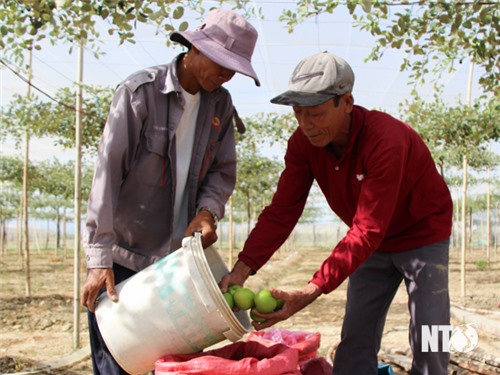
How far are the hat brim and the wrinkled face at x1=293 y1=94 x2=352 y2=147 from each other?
8.3 inches

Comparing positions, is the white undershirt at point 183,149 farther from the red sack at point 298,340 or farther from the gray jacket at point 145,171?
the red sack at point 298,340

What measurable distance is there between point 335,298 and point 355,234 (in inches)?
312

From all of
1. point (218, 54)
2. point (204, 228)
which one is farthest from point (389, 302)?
point (218, 54)

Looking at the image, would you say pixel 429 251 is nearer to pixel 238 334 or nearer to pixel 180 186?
pixel 238 334

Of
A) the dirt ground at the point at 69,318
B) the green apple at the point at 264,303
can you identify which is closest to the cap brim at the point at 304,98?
the green apple at the point at 264,303

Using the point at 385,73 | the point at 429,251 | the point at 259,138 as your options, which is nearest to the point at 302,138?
the point at 429,251

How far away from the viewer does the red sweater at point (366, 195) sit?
1998mm

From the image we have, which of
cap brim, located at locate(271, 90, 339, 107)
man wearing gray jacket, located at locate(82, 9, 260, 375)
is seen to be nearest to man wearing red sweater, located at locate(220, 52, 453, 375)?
cap brim, located at locate(271, 90, 339, 107)

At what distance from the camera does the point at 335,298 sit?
9.70m

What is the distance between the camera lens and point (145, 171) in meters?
2.12

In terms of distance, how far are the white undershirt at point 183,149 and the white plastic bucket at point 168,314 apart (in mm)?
319

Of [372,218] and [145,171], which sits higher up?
[145,171]

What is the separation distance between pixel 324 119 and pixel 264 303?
63 centimetres

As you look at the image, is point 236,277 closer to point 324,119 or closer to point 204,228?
point 204,228
